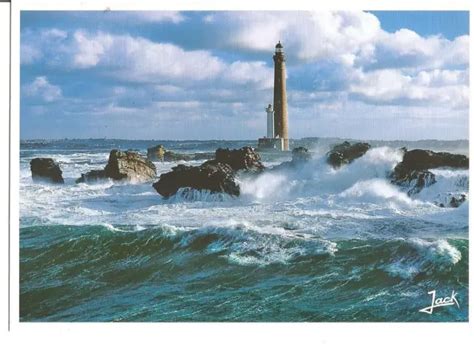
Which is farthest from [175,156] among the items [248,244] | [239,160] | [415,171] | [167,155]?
[415,171]

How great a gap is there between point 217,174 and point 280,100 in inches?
32.9

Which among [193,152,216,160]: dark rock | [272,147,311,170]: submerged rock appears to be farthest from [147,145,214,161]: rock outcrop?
[272,147,311,170]: submerged rock

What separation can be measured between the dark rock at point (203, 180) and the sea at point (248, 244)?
67 mm

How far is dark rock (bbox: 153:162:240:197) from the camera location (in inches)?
226

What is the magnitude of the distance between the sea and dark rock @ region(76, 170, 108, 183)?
4 centimetres

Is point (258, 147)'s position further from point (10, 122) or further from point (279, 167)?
point (10, 122)

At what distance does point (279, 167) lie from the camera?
5.77m

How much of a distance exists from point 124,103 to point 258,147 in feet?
3.97

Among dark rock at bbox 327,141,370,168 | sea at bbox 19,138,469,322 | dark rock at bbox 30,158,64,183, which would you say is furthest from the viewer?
dark rock at bbox 327,141,370,168

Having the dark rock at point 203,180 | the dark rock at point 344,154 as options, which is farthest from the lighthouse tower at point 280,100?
the dark rock at point 203,180

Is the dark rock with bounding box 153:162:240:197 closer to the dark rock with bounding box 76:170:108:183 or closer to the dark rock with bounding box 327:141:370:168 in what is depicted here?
the dark rock with bounding box 76:170:108:183

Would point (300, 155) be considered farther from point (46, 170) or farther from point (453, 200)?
point (46, 170)

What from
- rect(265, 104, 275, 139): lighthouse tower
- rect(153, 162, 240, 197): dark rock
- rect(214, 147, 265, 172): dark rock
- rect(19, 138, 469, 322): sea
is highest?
rect(265, 104, 275, 139): lighthouse tower

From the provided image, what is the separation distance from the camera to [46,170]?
571cm
